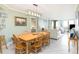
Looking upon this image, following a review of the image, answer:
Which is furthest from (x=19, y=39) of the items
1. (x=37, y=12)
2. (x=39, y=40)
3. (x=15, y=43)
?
(x=37, y=12)

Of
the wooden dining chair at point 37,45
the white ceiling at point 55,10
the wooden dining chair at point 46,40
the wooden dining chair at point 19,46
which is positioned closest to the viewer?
the white ceiling at point 55,10

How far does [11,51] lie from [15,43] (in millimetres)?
232

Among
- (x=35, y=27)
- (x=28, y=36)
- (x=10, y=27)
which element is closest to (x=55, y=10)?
(x=35, y=27)

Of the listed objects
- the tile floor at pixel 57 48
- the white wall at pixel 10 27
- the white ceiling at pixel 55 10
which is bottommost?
the tile floor at pixel 57 48

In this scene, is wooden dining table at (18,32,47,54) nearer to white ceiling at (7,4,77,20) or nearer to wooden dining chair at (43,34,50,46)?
wooden dining chair at (43,34,50,46)

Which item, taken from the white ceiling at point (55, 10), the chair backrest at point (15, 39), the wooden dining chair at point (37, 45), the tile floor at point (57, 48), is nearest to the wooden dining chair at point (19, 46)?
the chair backrest at point (15, 39)

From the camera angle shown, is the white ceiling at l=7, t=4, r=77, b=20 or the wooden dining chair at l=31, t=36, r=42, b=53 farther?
the wooden dining chair at l=31, t=36, r=42, b=53

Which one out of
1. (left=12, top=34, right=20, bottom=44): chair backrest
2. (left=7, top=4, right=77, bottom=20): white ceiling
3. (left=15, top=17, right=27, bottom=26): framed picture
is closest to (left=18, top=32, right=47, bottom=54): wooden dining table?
(left=12, top=34, right=20, bottom=44): chair backrest

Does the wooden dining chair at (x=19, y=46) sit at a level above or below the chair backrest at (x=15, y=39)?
below

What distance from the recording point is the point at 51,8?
334cm

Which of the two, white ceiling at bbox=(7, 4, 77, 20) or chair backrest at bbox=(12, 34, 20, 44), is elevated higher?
white ceiling at bbox=(7, 4, 77, 20)

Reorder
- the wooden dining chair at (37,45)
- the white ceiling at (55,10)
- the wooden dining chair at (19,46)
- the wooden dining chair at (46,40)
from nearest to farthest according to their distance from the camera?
the white ceiling at (55,10)
the wooden dining chair at (19,46)
the wooden dining chair at (37,45)
the wooden dining chair at (46,40)

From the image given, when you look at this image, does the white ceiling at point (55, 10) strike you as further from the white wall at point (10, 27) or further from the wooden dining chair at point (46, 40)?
the wooden dining chair at point (46, 40)

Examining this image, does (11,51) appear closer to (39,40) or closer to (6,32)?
(6,32)
